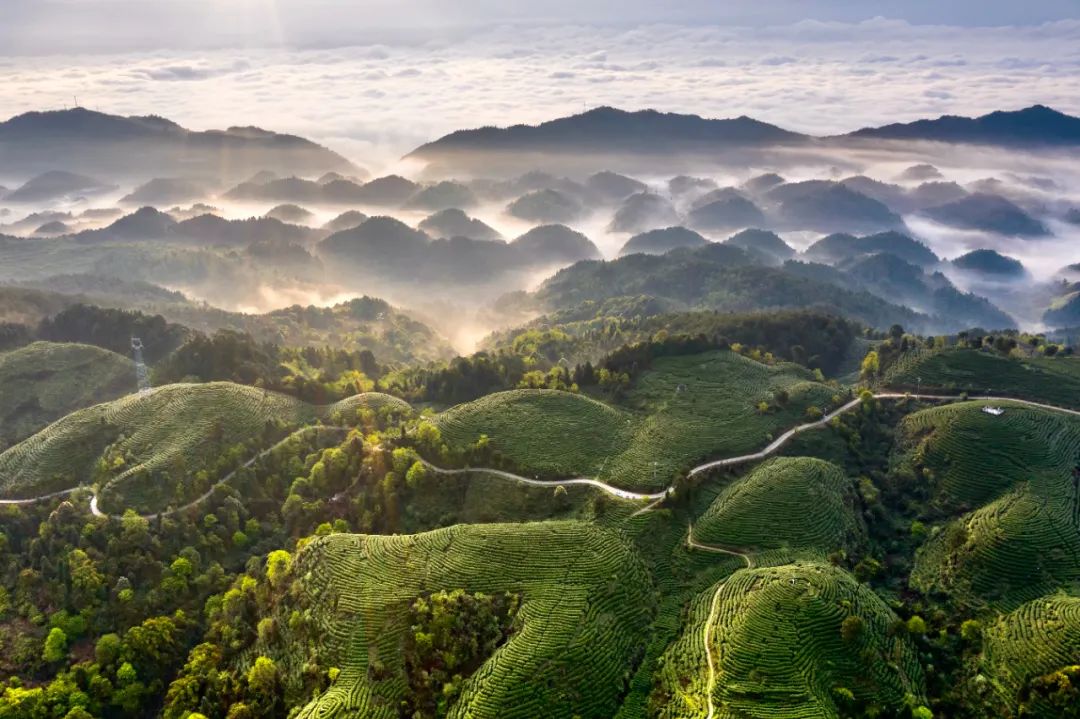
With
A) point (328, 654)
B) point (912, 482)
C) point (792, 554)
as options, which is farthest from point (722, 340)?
point (328, 654)

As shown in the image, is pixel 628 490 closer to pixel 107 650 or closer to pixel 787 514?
pixel 787 514

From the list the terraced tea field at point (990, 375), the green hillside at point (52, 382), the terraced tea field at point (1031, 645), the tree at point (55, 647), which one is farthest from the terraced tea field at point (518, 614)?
the green hillside at point (52, 382)

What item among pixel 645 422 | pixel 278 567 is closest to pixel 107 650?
pixel 278 567

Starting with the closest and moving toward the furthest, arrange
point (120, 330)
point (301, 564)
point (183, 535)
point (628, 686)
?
point (628, 686) → point (301, 564) → point (183, 535) → point (120, 330)

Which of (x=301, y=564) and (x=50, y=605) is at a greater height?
(x=301, y=564)

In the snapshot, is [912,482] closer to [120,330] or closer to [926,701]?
[926,701]
